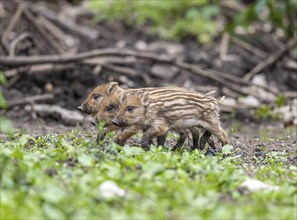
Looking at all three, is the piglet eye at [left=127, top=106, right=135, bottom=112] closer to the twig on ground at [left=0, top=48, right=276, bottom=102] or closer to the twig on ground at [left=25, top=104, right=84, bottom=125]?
the twig on ground at [left=25, top=104, right=84, bottom=125]

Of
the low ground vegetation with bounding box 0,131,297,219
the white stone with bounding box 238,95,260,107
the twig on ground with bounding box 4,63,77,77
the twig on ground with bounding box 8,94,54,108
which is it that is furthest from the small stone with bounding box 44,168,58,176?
the white stone with bounding box 238,95,260,107

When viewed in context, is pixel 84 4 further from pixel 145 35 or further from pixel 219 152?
pixel 219 152

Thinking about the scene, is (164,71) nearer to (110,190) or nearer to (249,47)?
(249,47)

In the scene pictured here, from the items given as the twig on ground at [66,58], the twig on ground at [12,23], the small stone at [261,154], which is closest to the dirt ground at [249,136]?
the small stone at [261,154]

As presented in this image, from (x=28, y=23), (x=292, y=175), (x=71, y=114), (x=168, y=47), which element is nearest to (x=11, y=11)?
(x=28, y=23)

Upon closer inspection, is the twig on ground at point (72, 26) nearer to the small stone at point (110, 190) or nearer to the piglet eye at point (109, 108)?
the piglet eye at point (109, 108)
